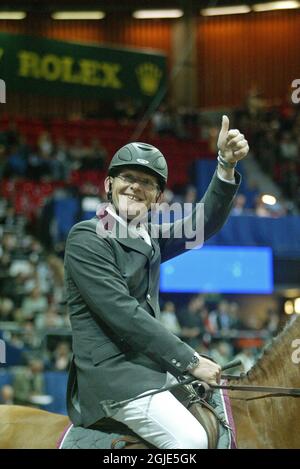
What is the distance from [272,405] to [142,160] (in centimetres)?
120

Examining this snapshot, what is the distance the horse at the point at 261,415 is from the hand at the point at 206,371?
310 mm

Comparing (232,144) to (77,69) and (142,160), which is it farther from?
(77,69)

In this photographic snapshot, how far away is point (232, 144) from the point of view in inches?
140

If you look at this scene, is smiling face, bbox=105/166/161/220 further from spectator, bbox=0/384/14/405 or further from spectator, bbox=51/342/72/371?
spectator, bbox=51/342/72/371

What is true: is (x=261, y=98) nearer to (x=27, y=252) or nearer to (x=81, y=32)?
(x=81, y=32)

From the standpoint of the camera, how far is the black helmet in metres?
3.64

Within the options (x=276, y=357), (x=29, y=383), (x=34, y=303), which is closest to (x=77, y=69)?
(x=34, y=303)

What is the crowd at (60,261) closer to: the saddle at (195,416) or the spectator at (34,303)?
the spectator at (34,303)

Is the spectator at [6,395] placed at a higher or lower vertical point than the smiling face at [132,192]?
lower

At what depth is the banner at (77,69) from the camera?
51.1 feet

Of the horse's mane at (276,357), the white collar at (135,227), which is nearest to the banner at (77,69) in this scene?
the white collar at (135,227)

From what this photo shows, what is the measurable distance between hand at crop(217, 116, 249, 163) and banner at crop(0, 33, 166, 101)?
12.3m

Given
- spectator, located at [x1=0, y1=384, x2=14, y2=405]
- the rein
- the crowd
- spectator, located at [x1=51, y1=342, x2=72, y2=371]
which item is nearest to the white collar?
the rein

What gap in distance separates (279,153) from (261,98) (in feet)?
21.5
